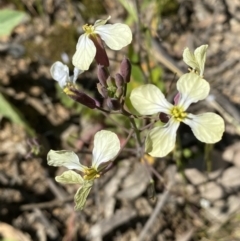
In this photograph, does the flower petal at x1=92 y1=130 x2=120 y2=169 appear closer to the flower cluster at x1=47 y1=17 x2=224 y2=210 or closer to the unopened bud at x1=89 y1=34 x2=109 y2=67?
the flower cluster at x1=47 y1=17 x2=224 y2=210

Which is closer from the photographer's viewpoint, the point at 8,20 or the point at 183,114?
the point at 183,114

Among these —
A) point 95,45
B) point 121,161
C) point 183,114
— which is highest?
point 95,45

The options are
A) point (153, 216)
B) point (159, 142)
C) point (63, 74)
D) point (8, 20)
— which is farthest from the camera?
point (8, 20)

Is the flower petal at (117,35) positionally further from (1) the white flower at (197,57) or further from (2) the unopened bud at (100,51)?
(1) the white flower at (197,57)

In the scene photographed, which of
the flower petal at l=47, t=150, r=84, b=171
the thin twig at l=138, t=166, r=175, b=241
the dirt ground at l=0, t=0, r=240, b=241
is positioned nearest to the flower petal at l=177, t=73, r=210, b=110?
the flower petal at l=47, t=150, r=84, b=171

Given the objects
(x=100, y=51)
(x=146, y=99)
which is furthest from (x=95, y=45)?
(x=146, y=99)

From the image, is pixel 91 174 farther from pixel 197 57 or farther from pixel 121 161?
pixel 121 161
